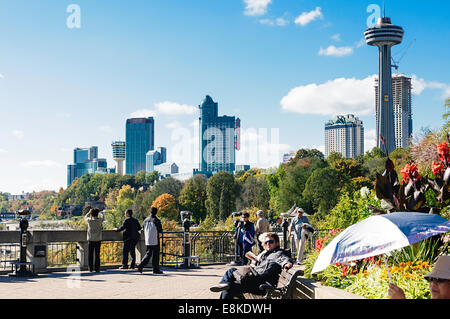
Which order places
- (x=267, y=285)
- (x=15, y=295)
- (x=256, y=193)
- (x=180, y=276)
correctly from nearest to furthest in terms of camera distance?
1. (x=267, y=285)
2. (x=15, y=295)
3. (x=180, y=276)
4. (x=256, y=193)

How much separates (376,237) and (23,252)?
10831 mm

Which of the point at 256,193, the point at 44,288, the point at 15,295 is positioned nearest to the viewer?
the point at 15,295

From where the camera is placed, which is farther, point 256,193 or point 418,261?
point 256,193

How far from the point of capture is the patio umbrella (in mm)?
5379

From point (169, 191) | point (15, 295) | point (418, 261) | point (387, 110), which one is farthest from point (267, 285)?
point (387, 110)

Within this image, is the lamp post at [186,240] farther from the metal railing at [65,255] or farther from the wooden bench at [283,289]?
the wooden bench at [283,289]

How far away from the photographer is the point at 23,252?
13766 millimetres

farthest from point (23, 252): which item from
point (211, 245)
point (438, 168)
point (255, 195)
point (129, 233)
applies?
point (255, 195)

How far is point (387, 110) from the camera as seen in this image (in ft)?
654

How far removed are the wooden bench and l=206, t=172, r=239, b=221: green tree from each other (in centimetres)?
8227

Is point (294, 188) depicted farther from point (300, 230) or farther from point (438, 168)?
point (438, 168)
